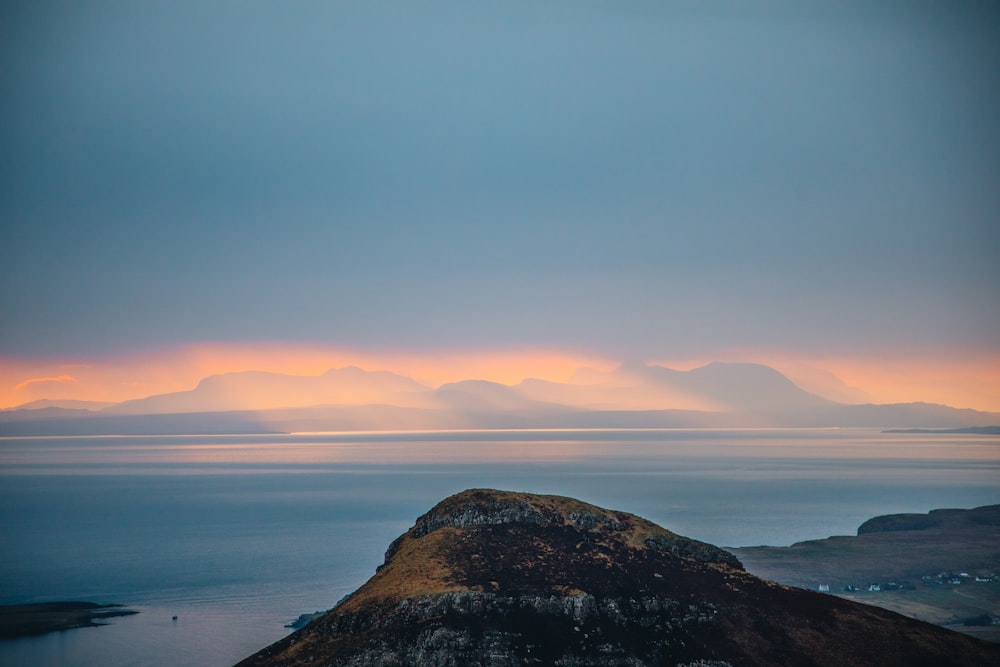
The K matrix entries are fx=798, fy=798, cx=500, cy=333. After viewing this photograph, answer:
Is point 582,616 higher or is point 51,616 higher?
point 582,616

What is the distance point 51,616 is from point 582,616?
119 metres

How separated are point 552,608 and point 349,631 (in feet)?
76.5

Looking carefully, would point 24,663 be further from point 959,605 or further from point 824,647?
point 959,605

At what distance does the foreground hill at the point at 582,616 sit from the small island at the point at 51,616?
77517 mm

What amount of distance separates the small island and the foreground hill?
77.5 meters

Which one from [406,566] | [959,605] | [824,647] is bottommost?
[959,605]

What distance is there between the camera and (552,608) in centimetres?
9100

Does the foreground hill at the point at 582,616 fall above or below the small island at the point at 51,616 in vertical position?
above

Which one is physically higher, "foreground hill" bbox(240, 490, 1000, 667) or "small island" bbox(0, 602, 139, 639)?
"foreground hill" bbox(240, 490, 1000, 667)

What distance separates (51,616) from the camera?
156125 millimetres

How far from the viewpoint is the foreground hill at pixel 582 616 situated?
86.7 m

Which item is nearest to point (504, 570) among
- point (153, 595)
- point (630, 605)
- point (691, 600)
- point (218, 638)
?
point (630, 605)

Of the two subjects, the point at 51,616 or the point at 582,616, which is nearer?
the point at 582,616

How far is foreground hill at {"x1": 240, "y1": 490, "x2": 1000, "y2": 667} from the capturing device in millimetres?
86688
